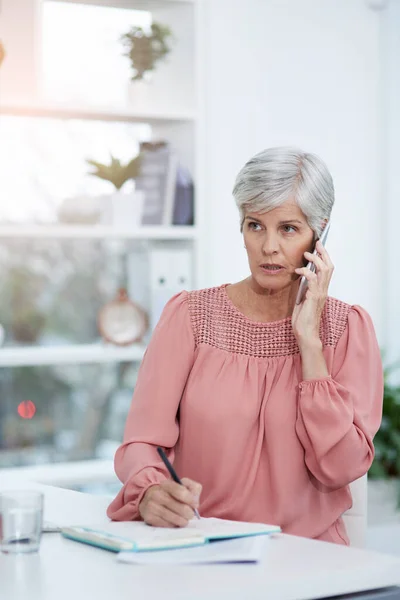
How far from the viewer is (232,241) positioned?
4.15 meters

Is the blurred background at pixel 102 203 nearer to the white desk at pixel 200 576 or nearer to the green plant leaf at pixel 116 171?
the green plant leaf at pixel 116 171

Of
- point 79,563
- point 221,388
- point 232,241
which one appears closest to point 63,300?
point 232,241

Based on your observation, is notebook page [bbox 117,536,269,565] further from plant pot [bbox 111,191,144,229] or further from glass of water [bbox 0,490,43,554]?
plant pot [bbox 111,191,144,229]

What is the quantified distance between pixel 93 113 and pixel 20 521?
2453mm

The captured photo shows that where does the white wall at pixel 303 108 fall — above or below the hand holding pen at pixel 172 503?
above

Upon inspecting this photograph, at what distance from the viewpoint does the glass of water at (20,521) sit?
4.60 feet

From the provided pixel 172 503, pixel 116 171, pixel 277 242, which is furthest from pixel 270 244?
pixel 116 171

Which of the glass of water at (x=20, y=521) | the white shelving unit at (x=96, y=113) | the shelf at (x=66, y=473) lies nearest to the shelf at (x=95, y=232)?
the white shelving unit at (x=96, y=113)

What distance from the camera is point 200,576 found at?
4.12ft

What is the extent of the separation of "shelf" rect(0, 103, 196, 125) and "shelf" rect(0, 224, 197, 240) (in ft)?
1.42

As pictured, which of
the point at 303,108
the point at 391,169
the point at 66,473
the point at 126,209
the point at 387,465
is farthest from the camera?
the point at 391,169

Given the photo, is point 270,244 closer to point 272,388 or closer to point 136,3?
point 272,388

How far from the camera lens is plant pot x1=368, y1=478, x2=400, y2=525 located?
3939mm

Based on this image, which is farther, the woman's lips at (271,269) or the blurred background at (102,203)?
the blurred background at (102,203)
